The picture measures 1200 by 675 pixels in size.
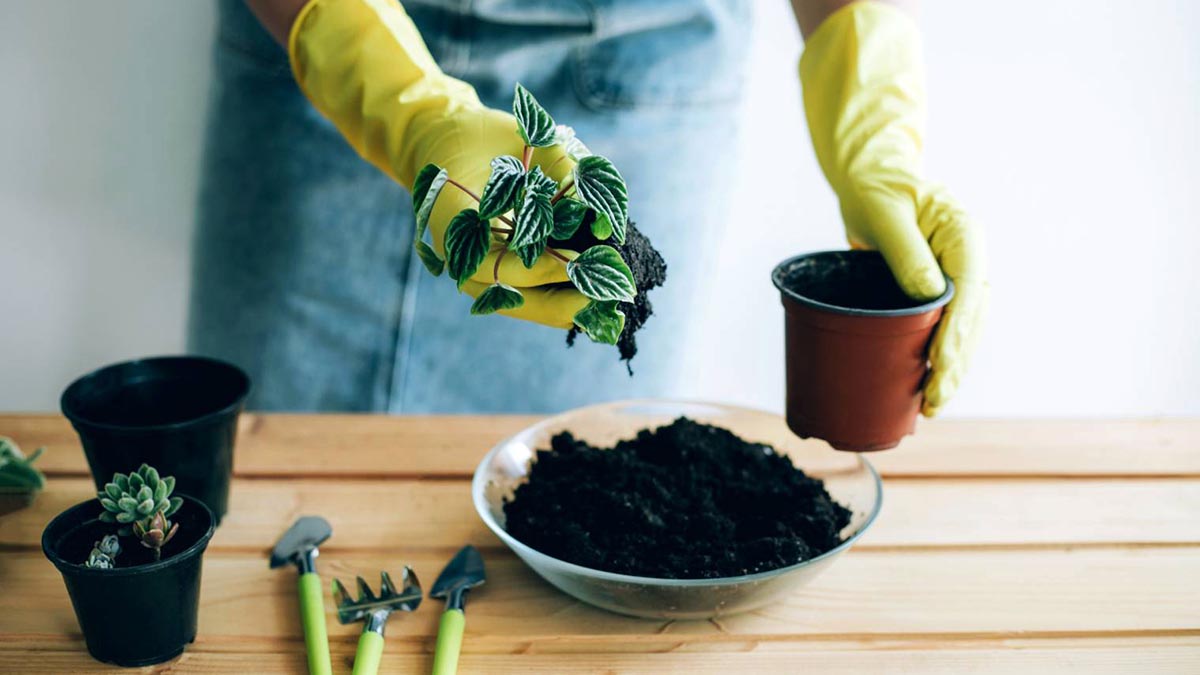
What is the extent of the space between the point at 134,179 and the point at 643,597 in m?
1.59

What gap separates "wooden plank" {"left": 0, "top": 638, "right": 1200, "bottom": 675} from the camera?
0.95 meters

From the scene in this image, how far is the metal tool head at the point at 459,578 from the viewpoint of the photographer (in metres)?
1.03

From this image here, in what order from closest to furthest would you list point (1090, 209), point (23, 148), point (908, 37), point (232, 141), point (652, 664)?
point (652, 664) → point (908, 37) → point (232, 141) → point (23, 148) → point (1090, 209)

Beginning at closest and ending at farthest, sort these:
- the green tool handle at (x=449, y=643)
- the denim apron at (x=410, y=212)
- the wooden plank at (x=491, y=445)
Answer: the green tool handle at (x=449, y=643) → the wooden plank at (x=491, y=445) → the denim apron at (x=410, y=212)

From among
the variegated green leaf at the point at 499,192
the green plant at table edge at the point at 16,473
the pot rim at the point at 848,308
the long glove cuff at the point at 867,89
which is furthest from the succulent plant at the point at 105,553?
the long glove cuff at the point at 867,89

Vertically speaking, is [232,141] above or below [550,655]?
above

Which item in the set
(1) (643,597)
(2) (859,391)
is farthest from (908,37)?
(1) (643,597)

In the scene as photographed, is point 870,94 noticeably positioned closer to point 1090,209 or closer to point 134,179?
point 1090,209

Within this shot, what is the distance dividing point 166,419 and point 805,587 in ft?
2.46

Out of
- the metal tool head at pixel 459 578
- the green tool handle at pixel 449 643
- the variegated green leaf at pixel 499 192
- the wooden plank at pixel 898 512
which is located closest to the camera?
the variegated green leaf at pixel 499 192

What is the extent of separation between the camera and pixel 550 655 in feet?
3.20

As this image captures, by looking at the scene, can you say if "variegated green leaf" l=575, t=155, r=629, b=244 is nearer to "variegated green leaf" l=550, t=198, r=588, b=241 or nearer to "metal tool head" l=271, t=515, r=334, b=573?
"variegated green leaf" l=550, t=198, r=588, b=241

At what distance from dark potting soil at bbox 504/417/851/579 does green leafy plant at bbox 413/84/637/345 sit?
235 mm

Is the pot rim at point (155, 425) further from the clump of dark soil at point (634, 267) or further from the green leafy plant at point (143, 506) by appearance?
the clump of dark soil at point (634, 267)
